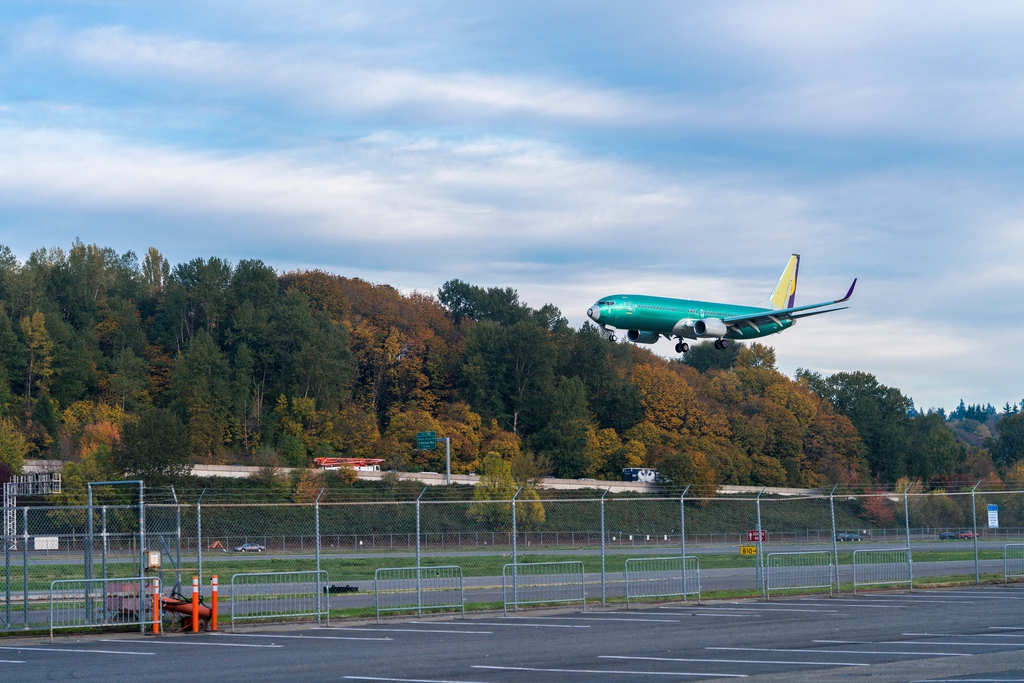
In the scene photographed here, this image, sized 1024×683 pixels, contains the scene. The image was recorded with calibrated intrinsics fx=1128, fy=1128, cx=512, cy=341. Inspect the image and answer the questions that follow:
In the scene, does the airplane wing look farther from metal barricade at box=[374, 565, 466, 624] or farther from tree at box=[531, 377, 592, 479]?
tree at box=[531, 377, 592, 479]

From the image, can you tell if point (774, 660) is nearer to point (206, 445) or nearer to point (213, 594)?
point (213, 594)

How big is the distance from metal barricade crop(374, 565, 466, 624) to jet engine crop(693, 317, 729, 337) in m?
12.5

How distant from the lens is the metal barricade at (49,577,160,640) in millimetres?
21125

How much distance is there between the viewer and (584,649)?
Answer: 18.5 meters

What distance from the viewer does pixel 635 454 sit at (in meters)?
120

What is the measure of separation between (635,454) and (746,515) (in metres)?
52.2

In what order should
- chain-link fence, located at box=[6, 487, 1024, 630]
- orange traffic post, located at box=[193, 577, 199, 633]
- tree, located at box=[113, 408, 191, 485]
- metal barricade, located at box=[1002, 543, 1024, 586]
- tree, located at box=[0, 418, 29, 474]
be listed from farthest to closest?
tree, located at box=[0, 418, 29, 474], tree, located at box=[113, 408, 191, 485], metal barricade, located at box=[1002, 543, 1024, 586], chain-link fence, located at box=[6, 487, 1024, 630], orange traffic post, located at box=[193, 577, 199, 633]

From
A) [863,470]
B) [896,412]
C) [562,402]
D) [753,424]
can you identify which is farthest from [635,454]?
[896,412]

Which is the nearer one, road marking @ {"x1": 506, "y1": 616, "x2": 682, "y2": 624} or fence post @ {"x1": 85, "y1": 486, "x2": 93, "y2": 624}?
fence post @ {"x1": 85, "y1": 486, "x2": 93, "y2": 624}

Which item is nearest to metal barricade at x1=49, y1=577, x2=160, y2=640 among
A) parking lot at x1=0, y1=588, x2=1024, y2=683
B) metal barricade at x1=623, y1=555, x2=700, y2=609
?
parking lot at x1=0, y1=588, x2=1024, y2=683

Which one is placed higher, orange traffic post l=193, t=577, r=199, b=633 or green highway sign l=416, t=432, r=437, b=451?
green highway sign l=416, t=432, r=437, b=451

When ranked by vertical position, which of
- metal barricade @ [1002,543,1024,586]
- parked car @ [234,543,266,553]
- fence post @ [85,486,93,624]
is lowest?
metal barricade @ [1002,543,1024,586]

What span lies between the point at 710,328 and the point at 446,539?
12.4 metres

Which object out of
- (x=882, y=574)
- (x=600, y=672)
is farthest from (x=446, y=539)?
(x=600, y=672)
